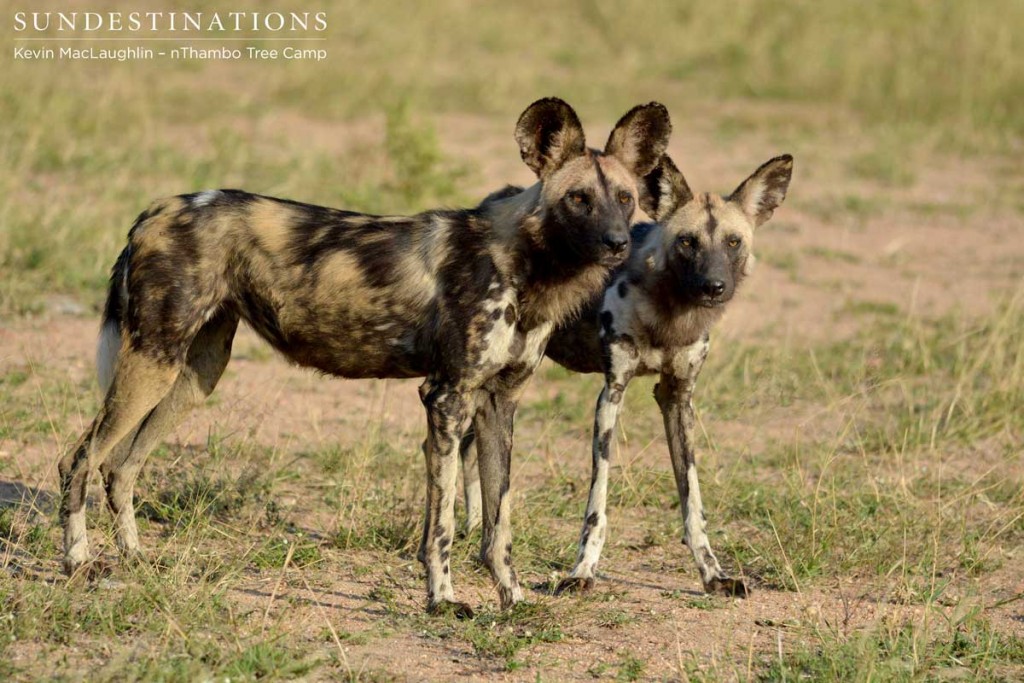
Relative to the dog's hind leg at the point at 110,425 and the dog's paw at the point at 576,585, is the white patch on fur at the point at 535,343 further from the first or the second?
the dog's hind leg at the point at 110,425

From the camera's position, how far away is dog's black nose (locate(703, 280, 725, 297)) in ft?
12.9

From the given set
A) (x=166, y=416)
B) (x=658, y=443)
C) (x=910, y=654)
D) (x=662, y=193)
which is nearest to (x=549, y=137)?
(x=662, y=193)

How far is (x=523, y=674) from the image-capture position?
323 centimetres

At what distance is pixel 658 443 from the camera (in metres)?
5.22

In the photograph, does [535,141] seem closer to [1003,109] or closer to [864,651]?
[864,651]

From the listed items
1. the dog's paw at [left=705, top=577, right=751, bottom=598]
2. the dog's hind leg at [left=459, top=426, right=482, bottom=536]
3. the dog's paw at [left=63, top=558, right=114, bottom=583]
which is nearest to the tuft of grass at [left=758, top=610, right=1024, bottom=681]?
the dog's paw at [left=705, top=577, right=751, bottom=598]

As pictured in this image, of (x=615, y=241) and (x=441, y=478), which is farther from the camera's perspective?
(x=441, y=478)

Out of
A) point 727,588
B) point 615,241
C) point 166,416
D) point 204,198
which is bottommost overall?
point 727,588

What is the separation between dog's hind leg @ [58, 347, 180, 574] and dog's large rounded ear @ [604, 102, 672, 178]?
4.45 ft

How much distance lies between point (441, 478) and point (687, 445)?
823 mm

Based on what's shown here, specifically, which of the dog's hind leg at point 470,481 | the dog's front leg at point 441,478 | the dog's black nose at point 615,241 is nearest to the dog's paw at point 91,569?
the dog's front leg at point 441,478

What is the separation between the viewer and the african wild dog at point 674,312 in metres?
3.98

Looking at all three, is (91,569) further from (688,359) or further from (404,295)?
(688,359)

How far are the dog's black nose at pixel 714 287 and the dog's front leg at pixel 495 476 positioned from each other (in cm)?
64
